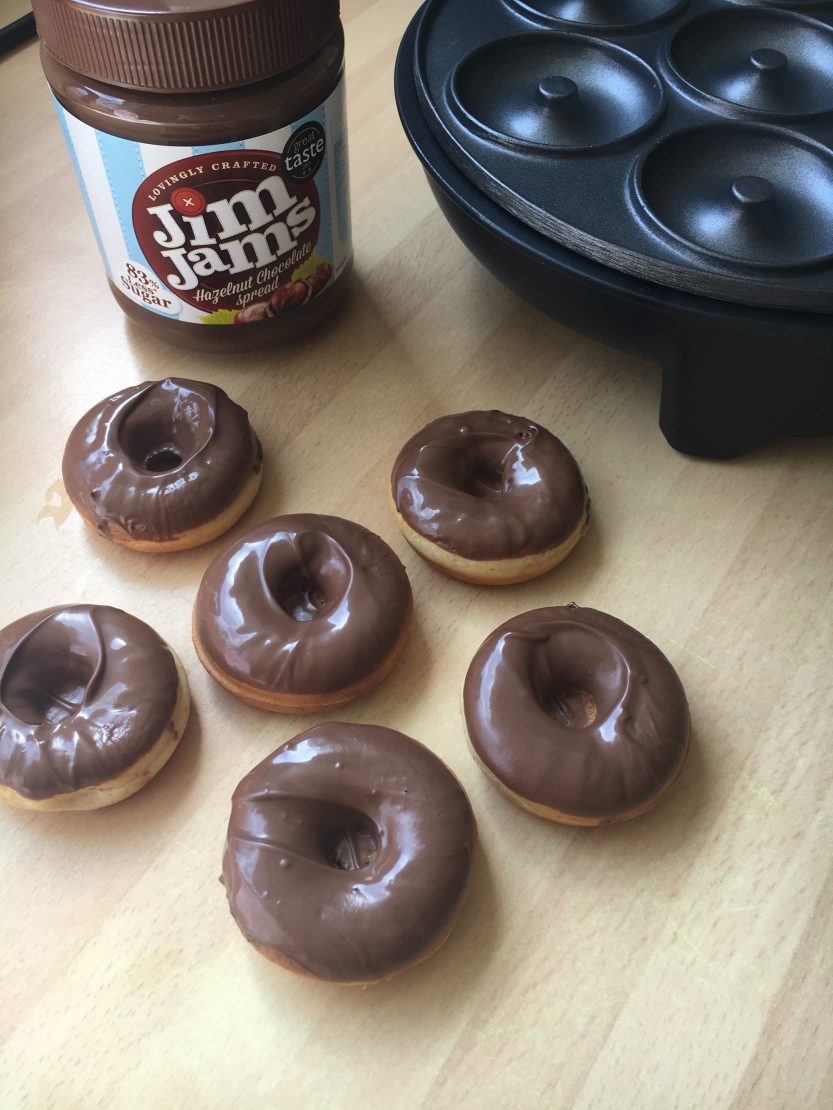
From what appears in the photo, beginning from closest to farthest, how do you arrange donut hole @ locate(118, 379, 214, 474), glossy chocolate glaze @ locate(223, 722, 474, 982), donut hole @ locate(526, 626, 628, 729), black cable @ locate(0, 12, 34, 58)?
glossy chocolate glaze @ locate(223, 722, 474, 982) < donut hole @ locate(526, 626, 628, 729) < donut hole @ locate(118, 379, 214, 474) < black cable @ locate(0, 12, 34, 58)

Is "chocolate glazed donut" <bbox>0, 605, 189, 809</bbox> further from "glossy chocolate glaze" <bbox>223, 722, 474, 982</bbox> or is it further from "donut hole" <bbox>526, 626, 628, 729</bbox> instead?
"donut hole" <bbox>526, 626, 628, 729</bbox>

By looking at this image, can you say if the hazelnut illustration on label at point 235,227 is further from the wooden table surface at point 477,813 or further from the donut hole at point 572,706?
the donut hole at point 572,706

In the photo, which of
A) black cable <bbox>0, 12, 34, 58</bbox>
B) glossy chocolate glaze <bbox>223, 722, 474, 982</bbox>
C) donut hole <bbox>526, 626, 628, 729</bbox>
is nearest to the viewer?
glossy chocolate glaze <bbox>223, 722, 474, 982</bbox>

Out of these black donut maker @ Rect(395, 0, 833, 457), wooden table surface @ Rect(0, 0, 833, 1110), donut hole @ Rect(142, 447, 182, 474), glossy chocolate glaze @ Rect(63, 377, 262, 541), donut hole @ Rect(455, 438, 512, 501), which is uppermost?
black donut maker @ Rect(395, 0, 833, 457)

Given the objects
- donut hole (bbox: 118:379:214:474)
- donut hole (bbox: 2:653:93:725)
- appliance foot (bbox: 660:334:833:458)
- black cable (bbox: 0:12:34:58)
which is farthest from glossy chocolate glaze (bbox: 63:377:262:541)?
black cable (bbox: 0:12:34:58)

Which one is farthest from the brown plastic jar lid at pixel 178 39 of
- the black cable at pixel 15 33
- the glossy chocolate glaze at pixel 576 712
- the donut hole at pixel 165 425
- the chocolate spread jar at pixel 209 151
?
the black cable at pixel 15 33

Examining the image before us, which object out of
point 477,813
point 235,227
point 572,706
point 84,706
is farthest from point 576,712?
point 235,227

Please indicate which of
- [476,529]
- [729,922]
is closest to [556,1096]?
[729,922]

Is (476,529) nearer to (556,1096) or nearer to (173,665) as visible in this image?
(173,665)
